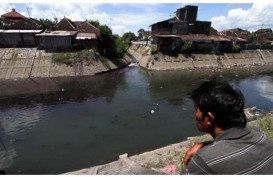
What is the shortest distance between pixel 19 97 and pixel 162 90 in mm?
16960

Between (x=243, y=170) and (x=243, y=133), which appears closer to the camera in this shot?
(x=243, y=170)

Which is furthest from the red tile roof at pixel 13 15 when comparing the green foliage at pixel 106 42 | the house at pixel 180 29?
the house at pixel 180 29

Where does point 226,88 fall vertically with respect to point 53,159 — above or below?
above

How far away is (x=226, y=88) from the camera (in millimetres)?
2490

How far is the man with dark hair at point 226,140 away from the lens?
7.08 ft

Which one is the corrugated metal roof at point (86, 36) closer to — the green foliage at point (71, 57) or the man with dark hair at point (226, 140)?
the green foliage at point (71, 57)

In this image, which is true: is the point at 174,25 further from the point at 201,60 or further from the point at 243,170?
the point at 243,170

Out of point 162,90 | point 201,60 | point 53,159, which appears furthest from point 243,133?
point 201,60

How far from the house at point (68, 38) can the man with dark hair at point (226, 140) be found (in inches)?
1524

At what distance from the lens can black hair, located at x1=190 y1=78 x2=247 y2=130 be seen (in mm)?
2412

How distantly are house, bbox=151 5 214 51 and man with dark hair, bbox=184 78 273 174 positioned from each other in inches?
1698

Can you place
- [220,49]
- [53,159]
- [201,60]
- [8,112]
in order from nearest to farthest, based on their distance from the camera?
[53,159] < [8,112] < [201,60] < [220,49]

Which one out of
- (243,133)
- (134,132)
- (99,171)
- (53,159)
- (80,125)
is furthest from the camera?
(80,125)

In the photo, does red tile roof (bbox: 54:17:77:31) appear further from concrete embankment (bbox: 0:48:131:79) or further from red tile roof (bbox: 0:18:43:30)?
concrete embankment (bbox: 0:48:131:79)
